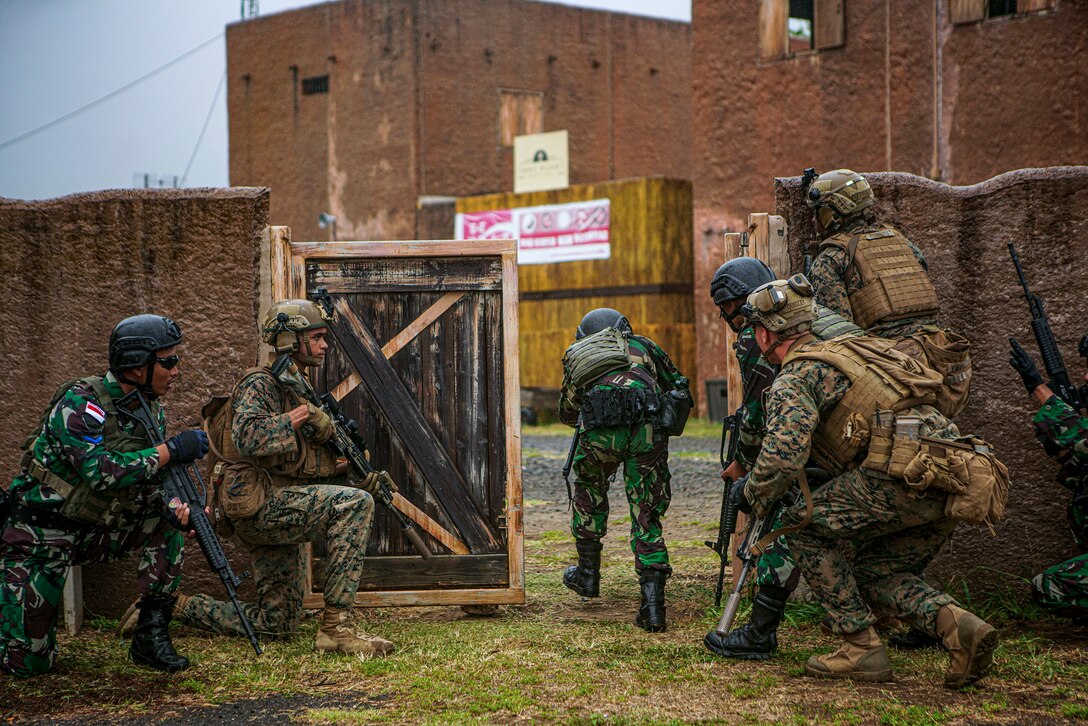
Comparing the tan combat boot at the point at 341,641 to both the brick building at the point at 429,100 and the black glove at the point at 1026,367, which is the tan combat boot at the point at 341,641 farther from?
the brick building at the point at 429,100

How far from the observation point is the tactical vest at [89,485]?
17.7 ft

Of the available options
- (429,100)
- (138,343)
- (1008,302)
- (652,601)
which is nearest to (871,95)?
(429,100)

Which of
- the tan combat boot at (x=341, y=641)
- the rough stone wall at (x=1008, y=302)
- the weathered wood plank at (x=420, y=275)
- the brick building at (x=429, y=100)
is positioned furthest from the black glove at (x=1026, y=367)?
the brick building at (x=429, y=100)

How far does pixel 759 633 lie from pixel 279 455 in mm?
2529

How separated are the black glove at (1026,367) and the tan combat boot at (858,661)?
1.66 metres

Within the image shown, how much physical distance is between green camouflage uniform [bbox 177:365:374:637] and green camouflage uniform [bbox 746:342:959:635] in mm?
1992

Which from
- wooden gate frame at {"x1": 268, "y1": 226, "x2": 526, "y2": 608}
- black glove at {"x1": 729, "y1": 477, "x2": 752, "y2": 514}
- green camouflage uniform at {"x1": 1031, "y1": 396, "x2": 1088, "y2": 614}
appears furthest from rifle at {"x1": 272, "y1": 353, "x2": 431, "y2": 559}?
green camouflage uniform at {"x1": 1031, "y1": 396, "x2": 1088, "y2": 614}

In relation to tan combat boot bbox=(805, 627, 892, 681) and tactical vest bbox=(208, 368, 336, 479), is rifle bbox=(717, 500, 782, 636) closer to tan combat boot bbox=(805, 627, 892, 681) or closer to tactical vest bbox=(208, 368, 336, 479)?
tan combat boot bbox=(805, 627, 892, 681)

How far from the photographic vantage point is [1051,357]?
5.90m

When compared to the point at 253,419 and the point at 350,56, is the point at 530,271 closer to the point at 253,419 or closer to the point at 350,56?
the point at 350,56

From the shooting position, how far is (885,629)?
597 cm

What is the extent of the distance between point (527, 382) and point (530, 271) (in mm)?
1972

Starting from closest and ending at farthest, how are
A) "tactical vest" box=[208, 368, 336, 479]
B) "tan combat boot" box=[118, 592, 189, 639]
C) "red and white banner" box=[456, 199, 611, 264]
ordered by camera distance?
"tactical vest" box=[208, 368, 336, 479]
"tan combat boot" box=[118, 592, 189, 639]
"red and white banner" box=[456, 199, 611, 264]

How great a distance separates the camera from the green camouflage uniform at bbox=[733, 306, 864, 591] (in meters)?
5.46
